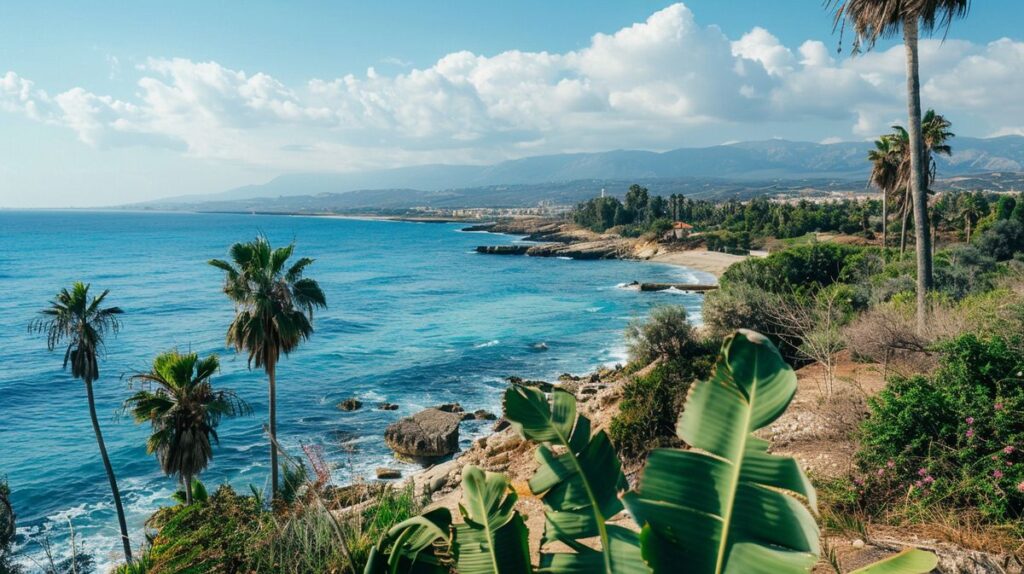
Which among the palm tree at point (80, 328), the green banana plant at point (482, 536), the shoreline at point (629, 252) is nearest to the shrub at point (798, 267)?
the shoreline at point (629, 252)

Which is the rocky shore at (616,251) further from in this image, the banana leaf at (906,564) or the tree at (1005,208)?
the banana leaf at (906,564)

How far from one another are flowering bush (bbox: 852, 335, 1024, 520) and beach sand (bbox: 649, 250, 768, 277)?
209ft

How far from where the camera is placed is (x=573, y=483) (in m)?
3.28

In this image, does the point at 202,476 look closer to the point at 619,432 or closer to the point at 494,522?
the point at 619,432

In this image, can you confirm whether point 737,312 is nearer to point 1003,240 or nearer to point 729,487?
point 729,487

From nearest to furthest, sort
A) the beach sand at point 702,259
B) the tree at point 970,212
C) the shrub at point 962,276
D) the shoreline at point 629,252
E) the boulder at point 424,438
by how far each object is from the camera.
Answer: the shrub at point 962,276 → the boulder at point 424,438 → the tree at point 970,212 → the beach sand at point 702,259 → the shoreline at point 629,252

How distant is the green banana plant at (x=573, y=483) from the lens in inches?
122

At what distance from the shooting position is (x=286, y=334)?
1706cm

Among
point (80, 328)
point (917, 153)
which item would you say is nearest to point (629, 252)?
point (917, 153)

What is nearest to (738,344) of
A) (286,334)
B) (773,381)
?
(773,381)

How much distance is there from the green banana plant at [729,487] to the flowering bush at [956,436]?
5446 mm

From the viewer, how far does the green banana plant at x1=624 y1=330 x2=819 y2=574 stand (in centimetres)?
263

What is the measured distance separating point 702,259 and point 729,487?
8278 centimetres

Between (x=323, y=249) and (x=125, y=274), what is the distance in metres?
47.9
